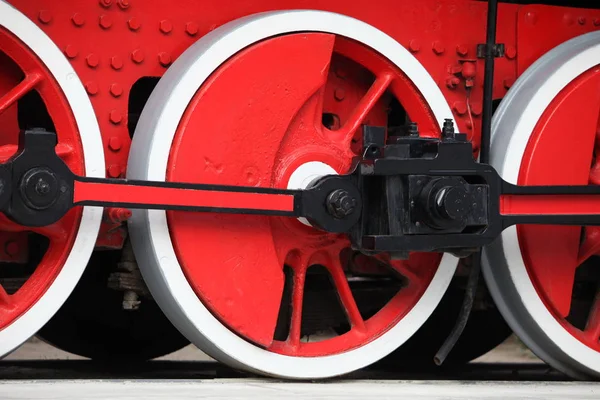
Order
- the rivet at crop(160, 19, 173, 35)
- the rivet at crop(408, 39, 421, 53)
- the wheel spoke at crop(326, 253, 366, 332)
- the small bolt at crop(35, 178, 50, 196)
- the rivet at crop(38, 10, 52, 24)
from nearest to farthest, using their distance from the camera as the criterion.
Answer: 1. the small bolt at crop(35, 178, 50, 196)
2. the rivet at crop(38, 10, 52, 24)
3. the rivet at crop(160, 19, 173, 35)
4. the wheel spoke at crop(326, 253, 366, 332)
5. the rivet at crop(408, 39, 421, 53)

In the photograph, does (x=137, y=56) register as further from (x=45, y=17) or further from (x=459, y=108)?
(x=459, y=108)

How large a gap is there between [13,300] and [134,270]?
1.03 ft

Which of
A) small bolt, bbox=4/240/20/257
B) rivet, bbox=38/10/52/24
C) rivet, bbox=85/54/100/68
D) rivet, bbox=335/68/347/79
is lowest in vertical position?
small bolt, bbox=4/240/20/257

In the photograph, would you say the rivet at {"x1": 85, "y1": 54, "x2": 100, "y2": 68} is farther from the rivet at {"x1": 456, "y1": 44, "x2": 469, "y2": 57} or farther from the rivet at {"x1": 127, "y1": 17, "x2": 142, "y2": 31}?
the rivet at {"x1": 456, "y1": 44, "x2": 469, "y2": 57}

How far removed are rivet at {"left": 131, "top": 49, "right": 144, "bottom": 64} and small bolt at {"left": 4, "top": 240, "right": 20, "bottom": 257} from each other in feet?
1.62

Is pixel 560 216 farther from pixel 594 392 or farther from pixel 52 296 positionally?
pixel 52 296

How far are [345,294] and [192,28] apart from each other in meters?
0.70

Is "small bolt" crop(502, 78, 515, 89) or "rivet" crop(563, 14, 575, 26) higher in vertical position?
"rivet" crop(563, 14, 575, 26)

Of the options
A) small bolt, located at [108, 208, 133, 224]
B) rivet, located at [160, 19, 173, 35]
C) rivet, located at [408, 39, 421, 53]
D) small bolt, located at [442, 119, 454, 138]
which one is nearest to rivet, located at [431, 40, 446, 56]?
rivet, located at [408, 39, 421, 53]

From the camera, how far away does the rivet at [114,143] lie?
2223 millimetres

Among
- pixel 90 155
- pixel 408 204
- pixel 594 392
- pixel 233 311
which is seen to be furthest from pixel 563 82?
pixel 90 155

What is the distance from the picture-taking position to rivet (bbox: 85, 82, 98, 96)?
2178 mm

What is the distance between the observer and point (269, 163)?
88.0 inches

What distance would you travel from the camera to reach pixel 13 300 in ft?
6.72
